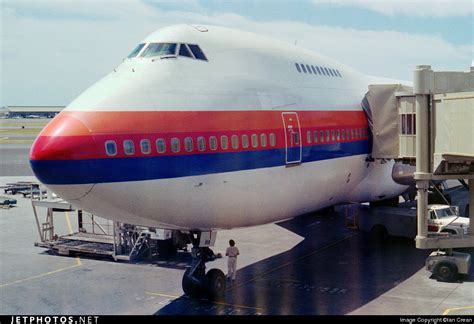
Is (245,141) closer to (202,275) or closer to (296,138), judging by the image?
(296,138)

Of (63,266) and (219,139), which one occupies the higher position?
(219,139)

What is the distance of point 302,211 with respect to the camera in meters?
19.0

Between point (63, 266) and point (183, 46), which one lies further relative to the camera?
point (63, 266)

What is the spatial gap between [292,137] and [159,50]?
14.9ft

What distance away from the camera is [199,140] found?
1473 cm

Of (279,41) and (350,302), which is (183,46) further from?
(350,302)

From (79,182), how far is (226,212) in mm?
4062

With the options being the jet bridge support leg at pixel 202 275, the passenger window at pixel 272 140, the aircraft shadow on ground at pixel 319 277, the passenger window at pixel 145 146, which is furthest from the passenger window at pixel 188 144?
the aircraft shadow on ground at pixel 319 277

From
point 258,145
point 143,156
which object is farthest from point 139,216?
point 258,145

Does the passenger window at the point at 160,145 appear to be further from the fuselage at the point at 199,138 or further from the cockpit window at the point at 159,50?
the cockpit window at the point at 159,50

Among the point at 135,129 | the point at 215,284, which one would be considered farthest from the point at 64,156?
the point at 215,284

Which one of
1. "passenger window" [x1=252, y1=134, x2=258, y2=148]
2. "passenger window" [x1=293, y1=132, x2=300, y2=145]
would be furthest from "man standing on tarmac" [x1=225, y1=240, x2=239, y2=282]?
"passenger window" [x1=252, y1=134, x2=258, y2=148]

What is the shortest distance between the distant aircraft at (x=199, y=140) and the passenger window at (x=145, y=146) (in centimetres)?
2

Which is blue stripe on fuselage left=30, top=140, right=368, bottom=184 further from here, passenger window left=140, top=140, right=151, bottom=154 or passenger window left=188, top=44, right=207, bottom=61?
passenger window left=188, top=44, right=207, bottom=61
